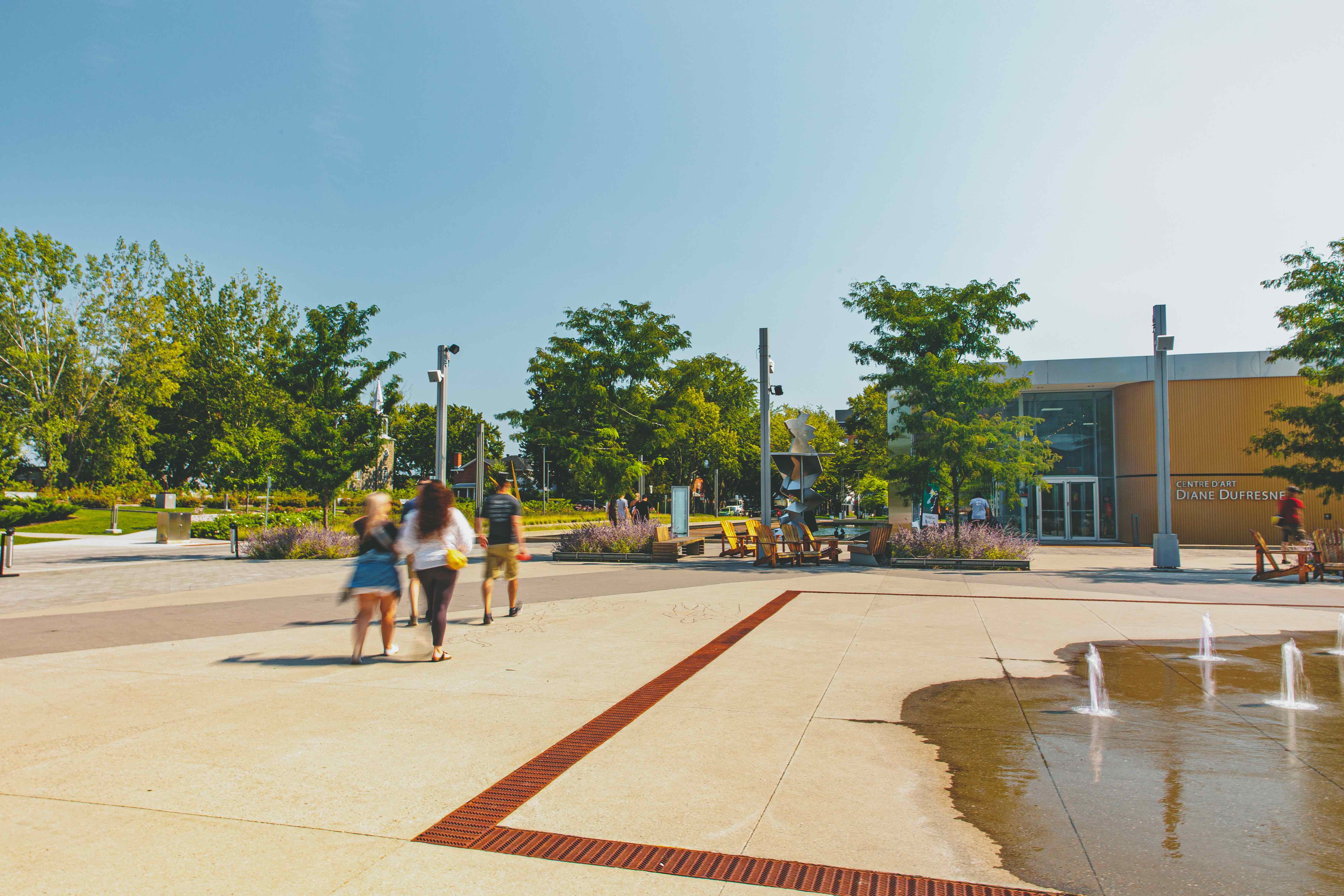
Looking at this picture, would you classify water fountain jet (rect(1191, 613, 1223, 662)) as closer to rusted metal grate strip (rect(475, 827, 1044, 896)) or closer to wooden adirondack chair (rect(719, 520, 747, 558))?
rusted metal grate strip (rect(475, 827, 1044, 896))

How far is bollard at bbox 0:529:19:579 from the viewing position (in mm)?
15648

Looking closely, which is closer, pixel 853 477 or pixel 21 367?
pixel 21 367

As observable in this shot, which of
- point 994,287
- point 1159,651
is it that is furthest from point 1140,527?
point 1159,651

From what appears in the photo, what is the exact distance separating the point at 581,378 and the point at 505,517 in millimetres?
15561

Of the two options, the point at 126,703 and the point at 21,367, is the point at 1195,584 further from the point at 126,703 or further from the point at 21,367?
the point at 21,367

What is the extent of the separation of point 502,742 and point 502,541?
482 cm

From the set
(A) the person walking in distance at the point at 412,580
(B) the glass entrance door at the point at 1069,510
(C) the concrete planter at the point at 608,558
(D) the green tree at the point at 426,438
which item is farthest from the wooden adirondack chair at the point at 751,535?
(D) the green tree at the point at 426,438

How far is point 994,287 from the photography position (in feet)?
60.8

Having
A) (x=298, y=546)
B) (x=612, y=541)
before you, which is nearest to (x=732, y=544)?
(x=612, y=541)

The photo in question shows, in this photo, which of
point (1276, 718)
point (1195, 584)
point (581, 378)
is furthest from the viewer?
point (581, 378)

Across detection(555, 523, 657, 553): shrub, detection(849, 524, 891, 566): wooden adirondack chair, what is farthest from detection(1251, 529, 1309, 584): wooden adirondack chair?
detection(555, 523, 657, 553): shrub

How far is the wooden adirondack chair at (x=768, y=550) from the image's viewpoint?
1770 cm

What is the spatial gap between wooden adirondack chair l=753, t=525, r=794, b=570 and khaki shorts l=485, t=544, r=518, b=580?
8674mm

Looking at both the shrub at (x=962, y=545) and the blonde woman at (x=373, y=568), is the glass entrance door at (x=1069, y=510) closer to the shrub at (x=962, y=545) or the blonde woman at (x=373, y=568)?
the shrub at (x=962, y=545)
